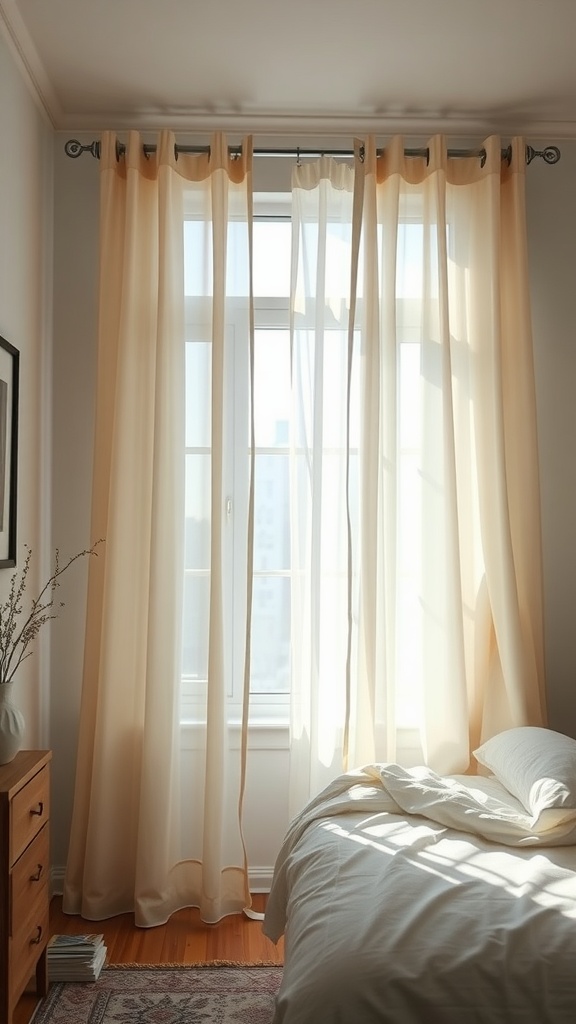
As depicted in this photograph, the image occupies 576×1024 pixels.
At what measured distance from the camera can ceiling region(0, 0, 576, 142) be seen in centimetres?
270

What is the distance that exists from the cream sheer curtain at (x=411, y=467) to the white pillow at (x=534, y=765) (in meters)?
0.33

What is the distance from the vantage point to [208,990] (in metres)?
2.58

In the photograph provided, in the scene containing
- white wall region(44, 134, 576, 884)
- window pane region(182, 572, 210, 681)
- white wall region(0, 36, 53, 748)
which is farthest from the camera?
white wall region(44, 134, 576, 884)

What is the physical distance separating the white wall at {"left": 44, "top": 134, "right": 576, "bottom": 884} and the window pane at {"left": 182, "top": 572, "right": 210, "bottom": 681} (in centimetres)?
44

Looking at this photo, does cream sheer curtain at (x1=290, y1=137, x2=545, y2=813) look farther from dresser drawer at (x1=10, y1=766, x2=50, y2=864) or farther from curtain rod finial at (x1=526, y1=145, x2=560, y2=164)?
dresser drawer at (x1=10, y1=766, x2=50, y2=864)

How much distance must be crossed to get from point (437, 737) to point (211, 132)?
2510mm

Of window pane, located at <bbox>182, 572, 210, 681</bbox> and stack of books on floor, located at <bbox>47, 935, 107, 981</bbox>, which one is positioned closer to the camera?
stack of books on floor, located at <bbox>47, 935, 107, 981</bbox>

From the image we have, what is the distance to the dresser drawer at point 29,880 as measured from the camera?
7.16 ft

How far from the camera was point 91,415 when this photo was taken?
3.35 m

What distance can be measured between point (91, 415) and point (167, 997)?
205 cm

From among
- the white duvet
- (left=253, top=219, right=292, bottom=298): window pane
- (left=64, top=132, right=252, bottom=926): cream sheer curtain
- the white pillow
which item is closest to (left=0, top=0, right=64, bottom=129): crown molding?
(left=64, top=132, right=252, bottom=926): cream sheer curtain

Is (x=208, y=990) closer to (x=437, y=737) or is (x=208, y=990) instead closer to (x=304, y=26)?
(x=437, y=737)

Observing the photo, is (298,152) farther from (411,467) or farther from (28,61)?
(411,467)

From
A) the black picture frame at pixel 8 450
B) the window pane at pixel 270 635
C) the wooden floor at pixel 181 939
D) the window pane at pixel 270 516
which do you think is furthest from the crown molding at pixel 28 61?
the wooden floor at pixel 181 939
